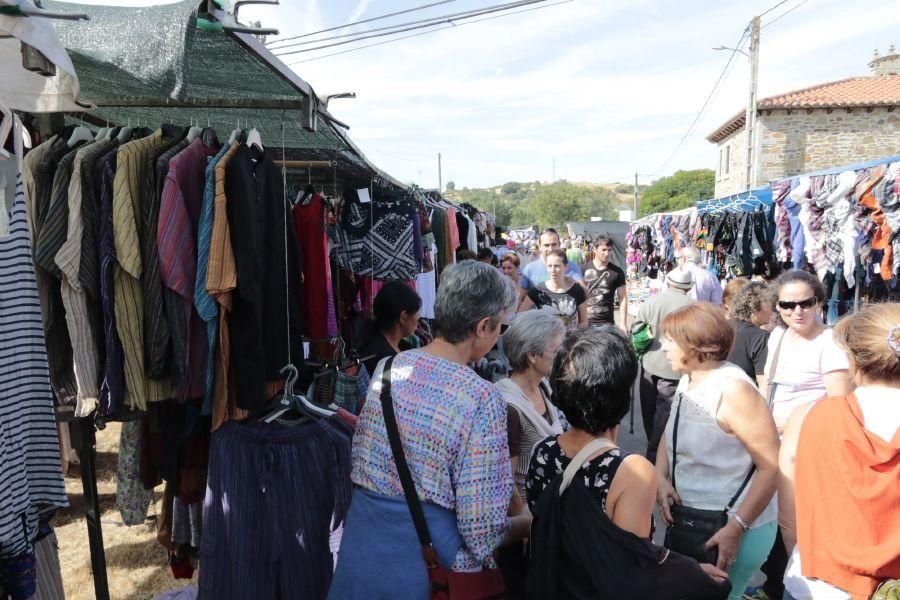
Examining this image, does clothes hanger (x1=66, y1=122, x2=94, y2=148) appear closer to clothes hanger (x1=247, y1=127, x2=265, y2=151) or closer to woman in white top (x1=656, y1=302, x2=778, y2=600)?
clothes hanger (x1=247, y1=127, x2=265, y2=151)

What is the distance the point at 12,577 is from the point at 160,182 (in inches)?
54.4

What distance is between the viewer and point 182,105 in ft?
9.04

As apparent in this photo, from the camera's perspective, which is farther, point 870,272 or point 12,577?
point 870,272

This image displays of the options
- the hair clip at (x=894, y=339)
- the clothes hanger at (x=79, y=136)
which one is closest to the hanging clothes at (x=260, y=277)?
the clothes hanger at (x=79, y=136)

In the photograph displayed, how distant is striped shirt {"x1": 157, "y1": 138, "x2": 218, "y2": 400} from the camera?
216 cm

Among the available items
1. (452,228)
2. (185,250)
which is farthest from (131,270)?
(452,228)

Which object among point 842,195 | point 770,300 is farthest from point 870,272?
point 770,300

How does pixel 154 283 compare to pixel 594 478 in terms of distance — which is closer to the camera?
pixel 594 478

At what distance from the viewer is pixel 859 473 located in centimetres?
167

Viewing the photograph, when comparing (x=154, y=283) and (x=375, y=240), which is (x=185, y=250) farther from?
(x=375, y=240)

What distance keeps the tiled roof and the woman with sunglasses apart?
79.5 feet

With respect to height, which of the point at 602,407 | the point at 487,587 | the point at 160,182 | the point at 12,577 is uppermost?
the point at 160,182

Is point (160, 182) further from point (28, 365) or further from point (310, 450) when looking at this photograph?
point (310, 450)

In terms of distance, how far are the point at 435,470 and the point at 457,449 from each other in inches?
3.7
